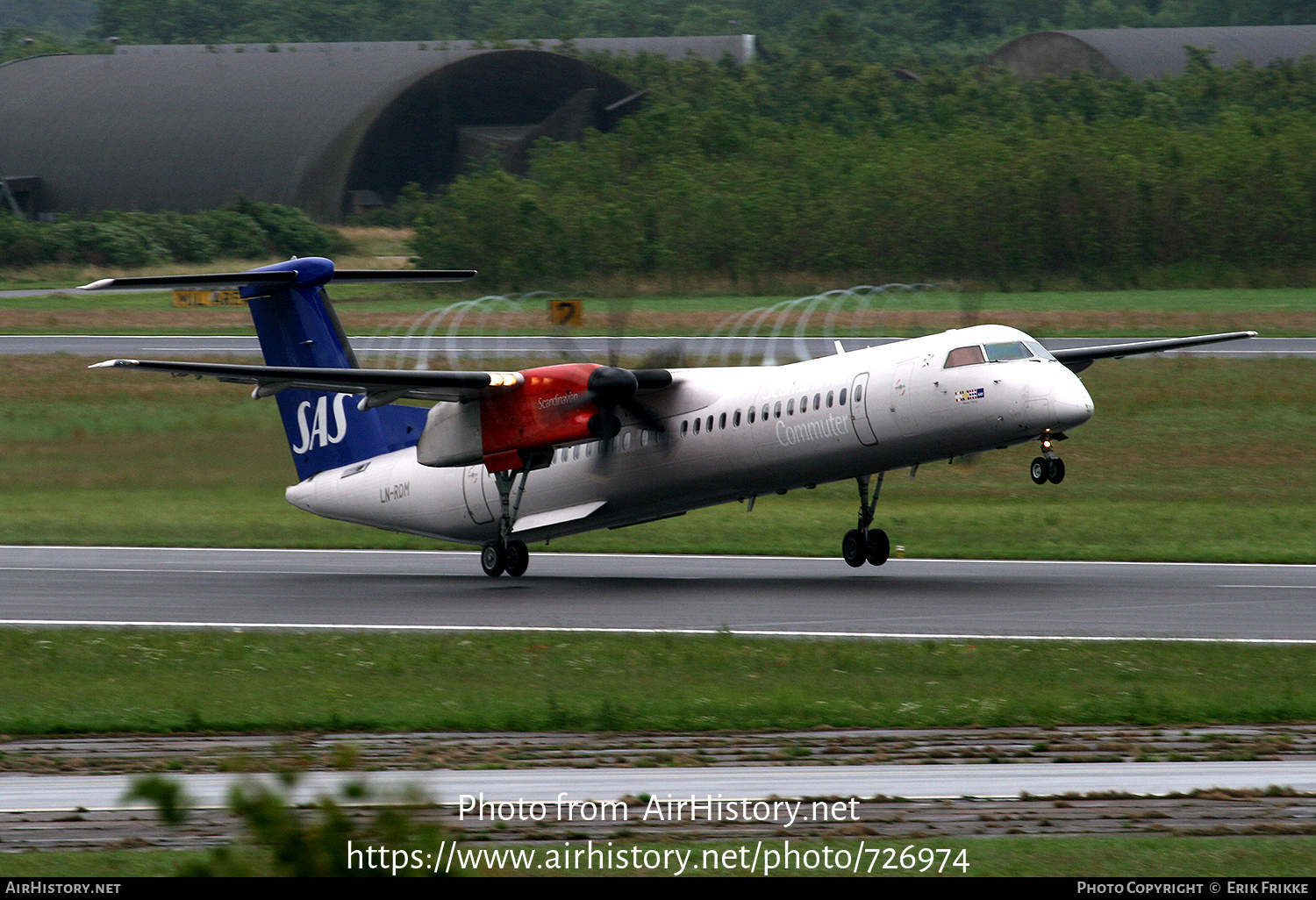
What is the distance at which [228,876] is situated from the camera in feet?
19.0

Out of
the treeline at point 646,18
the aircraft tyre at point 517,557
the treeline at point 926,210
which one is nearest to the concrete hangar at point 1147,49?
the treeline at point 646,18

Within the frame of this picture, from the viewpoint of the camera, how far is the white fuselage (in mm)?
21344

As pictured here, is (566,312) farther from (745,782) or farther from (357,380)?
(745,782)

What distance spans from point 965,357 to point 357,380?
9.19m

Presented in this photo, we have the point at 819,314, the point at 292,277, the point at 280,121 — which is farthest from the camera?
the point at 280,121

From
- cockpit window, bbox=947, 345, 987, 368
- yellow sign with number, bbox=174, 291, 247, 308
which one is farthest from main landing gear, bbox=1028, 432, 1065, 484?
yellow sign with number, bbox=174, 291, 247, 308

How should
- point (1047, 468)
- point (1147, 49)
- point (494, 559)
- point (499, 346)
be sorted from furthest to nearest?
point (1147, 49) < point (499, 346) < point (494, 559) < point (1047, 468)

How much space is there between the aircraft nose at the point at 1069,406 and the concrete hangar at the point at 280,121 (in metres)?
57.6

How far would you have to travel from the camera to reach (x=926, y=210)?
59.2 m

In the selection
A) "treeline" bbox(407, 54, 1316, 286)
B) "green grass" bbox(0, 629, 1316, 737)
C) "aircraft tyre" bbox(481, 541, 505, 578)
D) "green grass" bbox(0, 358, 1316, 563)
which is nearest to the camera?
"green grass" bbox(0, 629, 1316, 737)

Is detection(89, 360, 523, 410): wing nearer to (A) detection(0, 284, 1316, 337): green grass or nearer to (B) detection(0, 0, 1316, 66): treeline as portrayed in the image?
(A) detection(0, 284, 1316, 337): green grass

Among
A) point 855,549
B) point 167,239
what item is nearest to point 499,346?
point 167,239

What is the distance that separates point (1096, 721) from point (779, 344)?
115 feet

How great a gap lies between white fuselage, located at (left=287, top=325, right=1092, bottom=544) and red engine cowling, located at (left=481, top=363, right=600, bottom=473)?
906 mm
